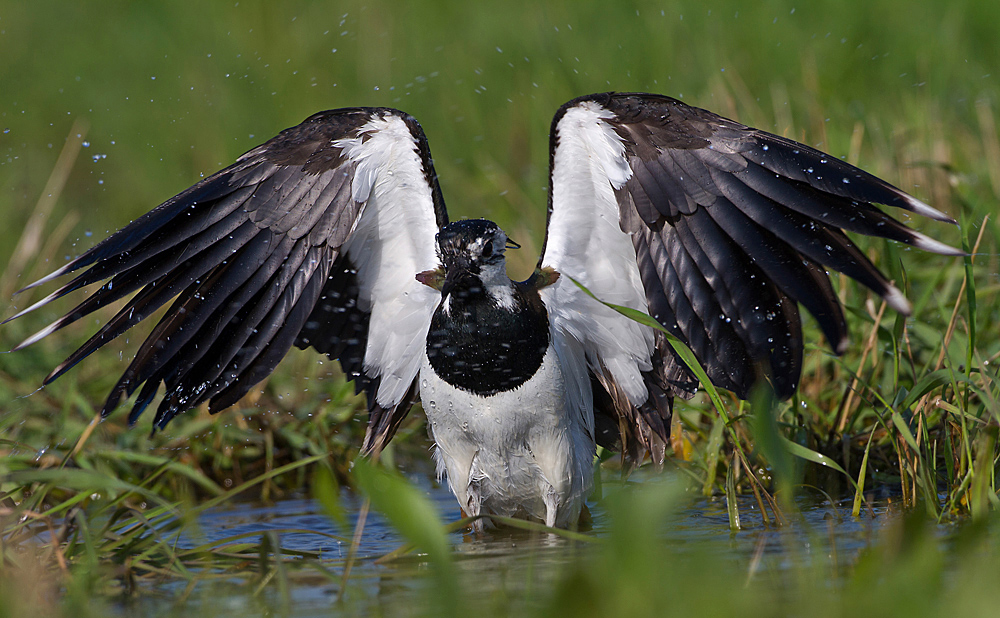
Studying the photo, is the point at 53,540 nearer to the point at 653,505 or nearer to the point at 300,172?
the point at 300,172

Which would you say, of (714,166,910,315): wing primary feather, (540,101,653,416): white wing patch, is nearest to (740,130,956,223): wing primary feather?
(714,166,910,315): wing primary feather

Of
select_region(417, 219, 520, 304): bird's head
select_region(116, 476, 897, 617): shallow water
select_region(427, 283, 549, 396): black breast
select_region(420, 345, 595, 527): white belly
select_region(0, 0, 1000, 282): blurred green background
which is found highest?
select_region(0, 0, 1000, 282): blurred green background

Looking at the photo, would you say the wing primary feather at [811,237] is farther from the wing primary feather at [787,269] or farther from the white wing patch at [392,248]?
the white wing patch at [392,248]

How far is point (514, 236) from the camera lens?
6180 mm

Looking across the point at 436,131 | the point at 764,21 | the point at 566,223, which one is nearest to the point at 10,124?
the point at 436,131

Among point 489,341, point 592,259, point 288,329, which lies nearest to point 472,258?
point 489,341

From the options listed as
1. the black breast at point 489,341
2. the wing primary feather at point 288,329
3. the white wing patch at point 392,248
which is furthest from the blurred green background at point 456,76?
the wing primary feather at point 288,329

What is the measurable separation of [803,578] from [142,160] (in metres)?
7.82

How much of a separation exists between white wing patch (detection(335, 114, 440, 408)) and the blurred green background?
1988mm

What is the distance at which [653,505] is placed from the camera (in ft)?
5.76

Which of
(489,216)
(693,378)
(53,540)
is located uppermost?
(489,216)

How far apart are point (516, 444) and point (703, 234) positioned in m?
1.10

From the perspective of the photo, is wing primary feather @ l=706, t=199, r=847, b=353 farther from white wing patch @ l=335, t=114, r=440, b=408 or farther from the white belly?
white wing patch @ l=335, t=114, r=440, b=408

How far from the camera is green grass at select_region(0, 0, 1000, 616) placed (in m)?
2.34
